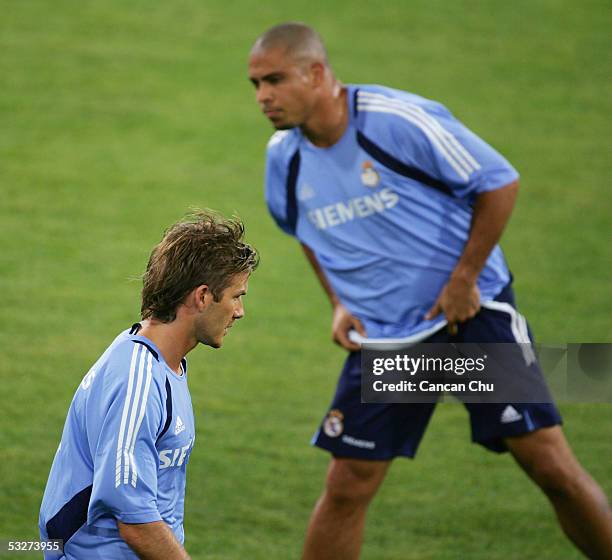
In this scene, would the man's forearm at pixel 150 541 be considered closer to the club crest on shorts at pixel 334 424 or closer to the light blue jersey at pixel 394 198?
the club crest on shorts at pixel 334 424

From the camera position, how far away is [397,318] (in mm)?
5258

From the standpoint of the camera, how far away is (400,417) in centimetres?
517

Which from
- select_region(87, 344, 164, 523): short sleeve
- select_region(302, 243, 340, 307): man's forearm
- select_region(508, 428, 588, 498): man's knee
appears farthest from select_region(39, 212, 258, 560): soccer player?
select_region(302, 243, 340, 307): man's forearm

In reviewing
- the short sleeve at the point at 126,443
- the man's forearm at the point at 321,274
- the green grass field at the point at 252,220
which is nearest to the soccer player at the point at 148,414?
the short sleeve at the point at 126,443

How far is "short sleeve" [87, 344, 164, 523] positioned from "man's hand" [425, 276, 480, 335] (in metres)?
1.94

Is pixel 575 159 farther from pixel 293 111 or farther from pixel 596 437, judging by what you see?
pixel 293 111

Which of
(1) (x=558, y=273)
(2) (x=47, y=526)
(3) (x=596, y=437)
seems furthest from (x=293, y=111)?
(1) (x=558, y=273)

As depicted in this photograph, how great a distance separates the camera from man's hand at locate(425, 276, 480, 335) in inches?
198

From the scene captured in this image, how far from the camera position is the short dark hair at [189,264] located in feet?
11.5

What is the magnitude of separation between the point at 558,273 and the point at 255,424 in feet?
10.8

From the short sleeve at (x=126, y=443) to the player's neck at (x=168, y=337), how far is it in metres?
0.19

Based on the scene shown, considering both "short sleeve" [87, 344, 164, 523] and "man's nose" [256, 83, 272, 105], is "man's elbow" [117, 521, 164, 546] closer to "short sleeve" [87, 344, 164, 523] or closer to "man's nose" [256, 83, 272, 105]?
"short sleeve" [87, 344, 164, 523]

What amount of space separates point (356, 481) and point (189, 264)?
6.35 feet

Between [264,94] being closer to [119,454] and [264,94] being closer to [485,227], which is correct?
[485,227]
